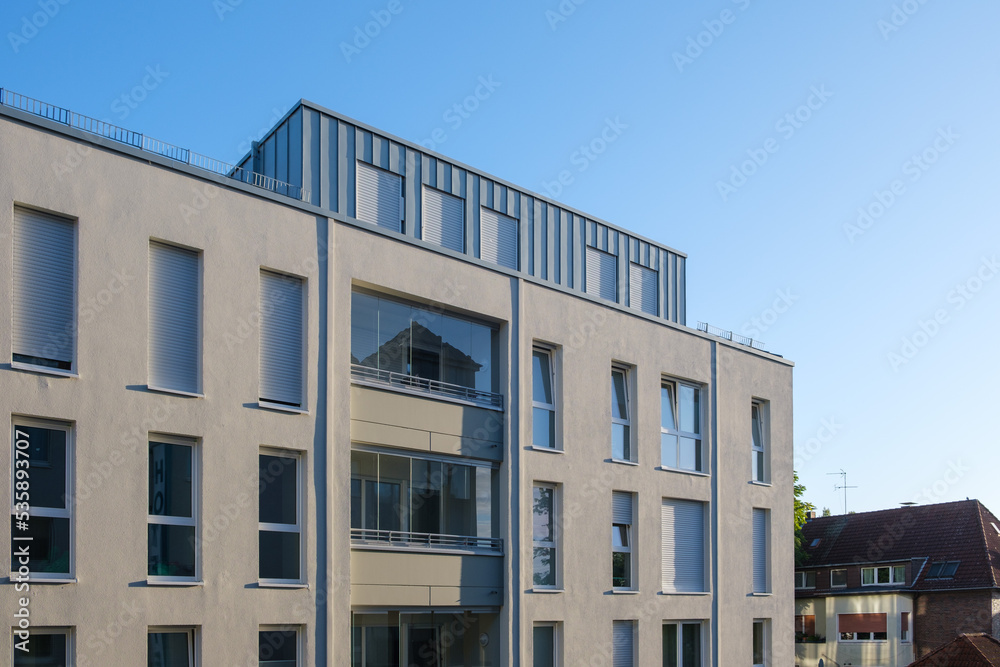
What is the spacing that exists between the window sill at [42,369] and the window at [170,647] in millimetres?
3532

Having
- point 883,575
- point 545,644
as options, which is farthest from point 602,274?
point 883,575

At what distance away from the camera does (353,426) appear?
16.6m

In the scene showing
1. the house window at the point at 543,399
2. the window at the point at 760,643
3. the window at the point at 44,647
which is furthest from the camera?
the window at the point at 760,643

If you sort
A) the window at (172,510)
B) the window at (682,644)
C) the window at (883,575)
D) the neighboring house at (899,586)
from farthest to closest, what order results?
the window at (883,575) < the neighboring house at (899,586) < the window at (682,644) < the window at (172,510)

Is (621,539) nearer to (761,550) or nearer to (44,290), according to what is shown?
(761,550)

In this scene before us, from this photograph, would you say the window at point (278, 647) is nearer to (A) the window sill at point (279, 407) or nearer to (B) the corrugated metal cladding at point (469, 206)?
(A) the window sill at point (279, 407)

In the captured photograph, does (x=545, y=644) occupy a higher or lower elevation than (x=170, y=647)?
lower

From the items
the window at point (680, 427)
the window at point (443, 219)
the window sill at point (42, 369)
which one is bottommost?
the window at point (680, 427)

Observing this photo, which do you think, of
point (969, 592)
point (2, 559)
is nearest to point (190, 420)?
point (2, 559)

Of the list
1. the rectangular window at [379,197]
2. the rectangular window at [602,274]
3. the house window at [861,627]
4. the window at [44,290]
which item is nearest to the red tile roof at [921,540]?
the house window at [861,627]

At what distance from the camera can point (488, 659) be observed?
18266mm

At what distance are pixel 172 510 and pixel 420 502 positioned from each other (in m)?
4.66

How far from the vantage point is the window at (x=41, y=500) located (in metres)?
12.5

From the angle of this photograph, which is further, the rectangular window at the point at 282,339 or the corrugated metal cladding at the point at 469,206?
the corrugated metal cladding at the point at 469,206
